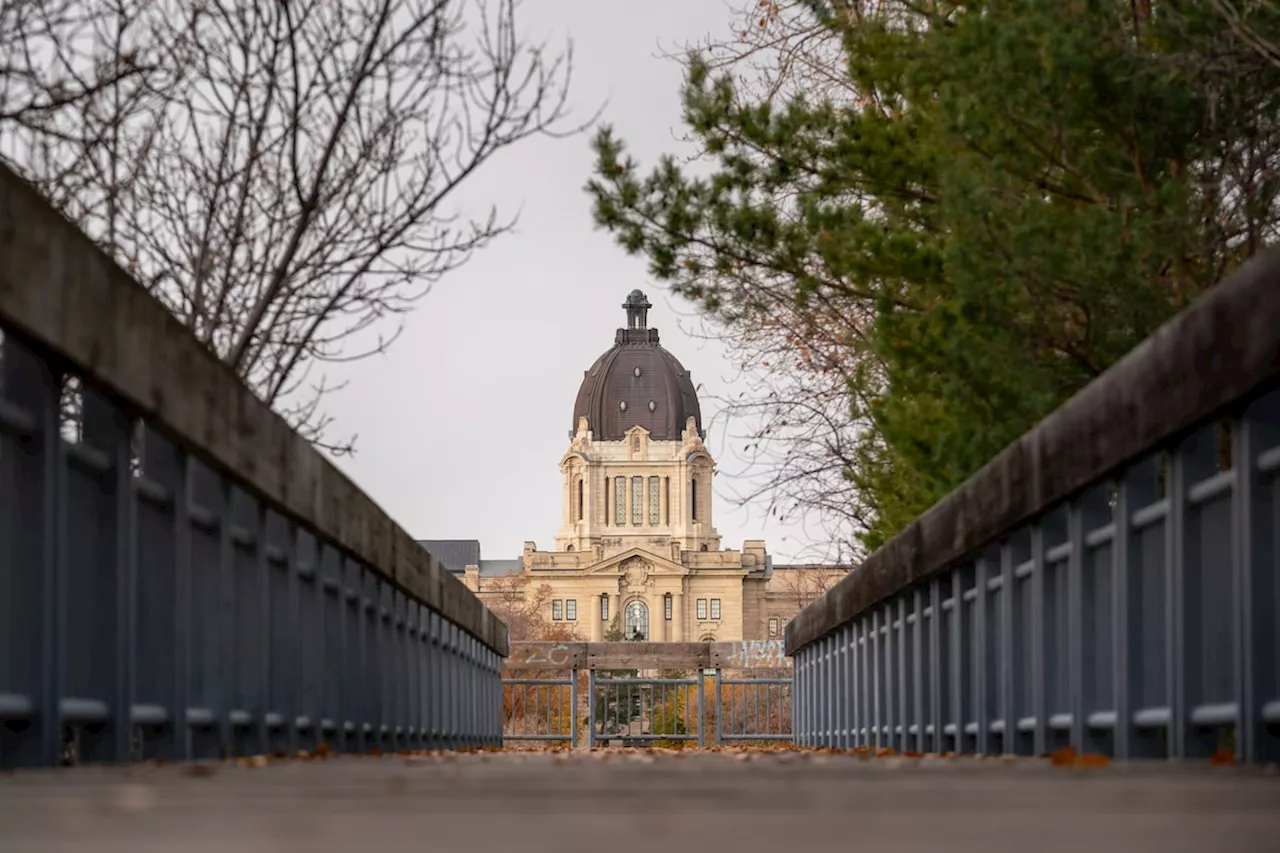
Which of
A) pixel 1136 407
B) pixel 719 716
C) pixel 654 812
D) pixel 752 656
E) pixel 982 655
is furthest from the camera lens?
pixel 752 656

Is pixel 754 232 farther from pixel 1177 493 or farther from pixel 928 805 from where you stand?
pixel 928 805

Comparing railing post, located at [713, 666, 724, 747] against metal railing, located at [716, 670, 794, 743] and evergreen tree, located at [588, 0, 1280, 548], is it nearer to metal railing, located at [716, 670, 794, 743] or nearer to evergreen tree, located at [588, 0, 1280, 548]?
metal railing, located at [716, 670, 794, 743]

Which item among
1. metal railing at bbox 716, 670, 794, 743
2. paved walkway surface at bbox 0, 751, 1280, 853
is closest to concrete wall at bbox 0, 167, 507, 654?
paved walkway surface at bbox 0, 751, 1280, 853

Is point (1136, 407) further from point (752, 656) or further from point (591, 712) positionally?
point (752, 656)

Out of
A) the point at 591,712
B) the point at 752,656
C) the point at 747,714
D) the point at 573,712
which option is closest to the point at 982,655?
the point at 747,714

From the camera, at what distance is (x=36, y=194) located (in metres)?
6.48

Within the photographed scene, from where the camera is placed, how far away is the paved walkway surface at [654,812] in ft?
10.8

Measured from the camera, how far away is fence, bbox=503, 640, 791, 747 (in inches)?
1473

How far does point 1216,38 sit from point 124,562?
8.52 meters

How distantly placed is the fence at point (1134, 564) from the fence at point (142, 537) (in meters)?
3.28

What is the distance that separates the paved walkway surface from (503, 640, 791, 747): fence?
30.9 meters

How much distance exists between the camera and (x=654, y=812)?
4047 millimetres

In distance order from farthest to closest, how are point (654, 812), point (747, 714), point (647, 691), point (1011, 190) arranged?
point (647, 691)
point (747, 714)
point (1011, 190)
point (654, 812)

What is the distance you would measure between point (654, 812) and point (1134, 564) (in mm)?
4446
